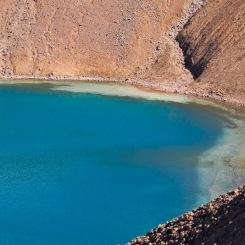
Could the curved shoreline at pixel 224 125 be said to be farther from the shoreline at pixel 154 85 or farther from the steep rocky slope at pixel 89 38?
the steep rocky slope at pixel 89 38

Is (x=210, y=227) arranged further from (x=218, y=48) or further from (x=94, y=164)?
(x=218, y=48)

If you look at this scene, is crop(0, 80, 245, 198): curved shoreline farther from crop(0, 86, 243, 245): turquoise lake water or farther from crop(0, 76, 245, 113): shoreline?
crop(0, 86, 243, 245): turquoise lake water

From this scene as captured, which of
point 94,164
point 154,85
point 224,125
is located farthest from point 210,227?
point 154,85

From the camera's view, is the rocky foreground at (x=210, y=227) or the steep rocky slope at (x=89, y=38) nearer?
the rocky foreground at (x=210, y=227)

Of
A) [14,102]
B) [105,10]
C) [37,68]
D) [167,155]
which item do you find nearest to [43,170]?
[167,155]

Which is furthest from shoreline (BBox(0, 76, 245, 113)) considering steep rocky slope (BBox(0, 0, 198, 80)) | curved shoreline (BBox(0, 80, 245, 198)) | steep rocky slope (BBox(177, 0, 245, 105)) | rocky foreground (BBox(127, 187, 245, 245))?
rocky foreground (BBox(127, 187, 245, 245))

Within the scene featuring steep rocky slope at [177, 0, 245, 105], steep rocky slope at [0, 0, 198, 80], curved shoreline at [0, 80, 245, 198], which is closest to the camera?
curved shoreline at [0, 80, 245, 198]

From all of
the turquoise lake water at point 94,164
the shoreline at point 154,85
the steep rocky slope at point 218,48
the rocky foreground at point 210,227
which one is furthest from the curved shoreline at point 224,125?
the rocky foreground at point 210,227
